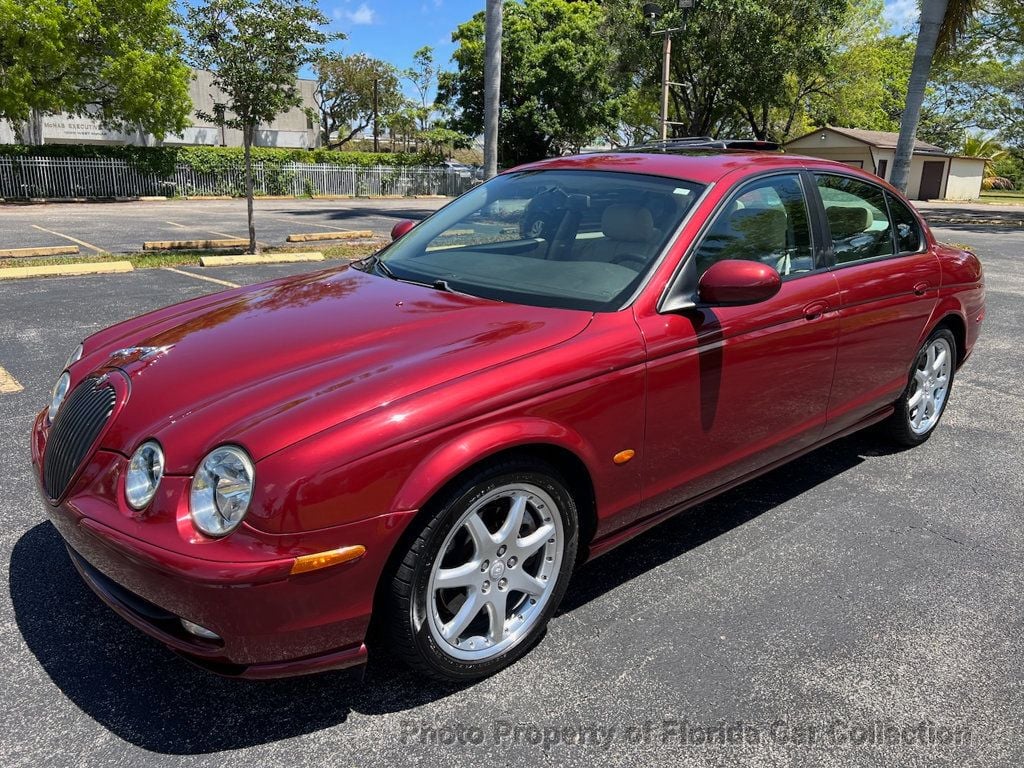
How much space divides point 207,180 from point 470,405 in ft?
102

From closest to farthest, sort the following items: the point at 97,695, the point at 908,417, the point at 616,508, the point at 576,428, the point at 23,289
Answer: the point at 97,695, the point at 576,428, the point at 616,508, the point at 908,417, the point at 23,289

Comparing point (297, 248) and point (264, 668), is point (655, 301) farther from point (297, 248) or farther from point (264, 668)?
point (297, 248)

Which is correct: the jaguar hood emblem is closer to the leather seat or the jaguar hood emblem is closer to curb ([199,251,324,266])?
the leather seat

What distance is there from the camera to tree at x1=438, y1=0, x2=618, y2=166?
32750 millimetres

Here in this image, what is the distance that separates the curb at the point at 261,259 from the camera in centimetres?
1113

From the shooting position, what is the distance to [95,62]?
88.5 feet

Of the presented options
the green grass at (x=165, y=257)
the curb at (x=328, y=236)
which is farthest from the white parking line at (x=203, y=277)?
the curb at (x=328, y=236)

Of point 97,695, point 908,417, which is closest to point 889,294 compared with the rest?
point 908,417

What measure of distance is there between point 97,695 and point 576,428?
1731mm

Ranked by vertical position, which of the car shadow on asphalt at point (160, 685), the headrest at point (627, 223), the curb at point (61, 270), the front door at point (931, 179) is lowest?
the car shadow on asphalt at point (160, 685)

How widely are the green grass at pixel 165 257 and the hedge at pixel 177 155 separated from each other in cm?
1759

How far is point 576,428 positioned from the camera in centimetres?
260

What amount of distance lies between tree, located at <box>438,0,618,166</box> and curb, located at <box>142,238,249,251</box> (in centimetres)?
2223

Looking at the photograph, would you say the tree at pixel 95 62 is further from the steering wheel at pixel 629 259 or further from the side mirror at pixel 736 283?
the side mirror at pixel 736 283
